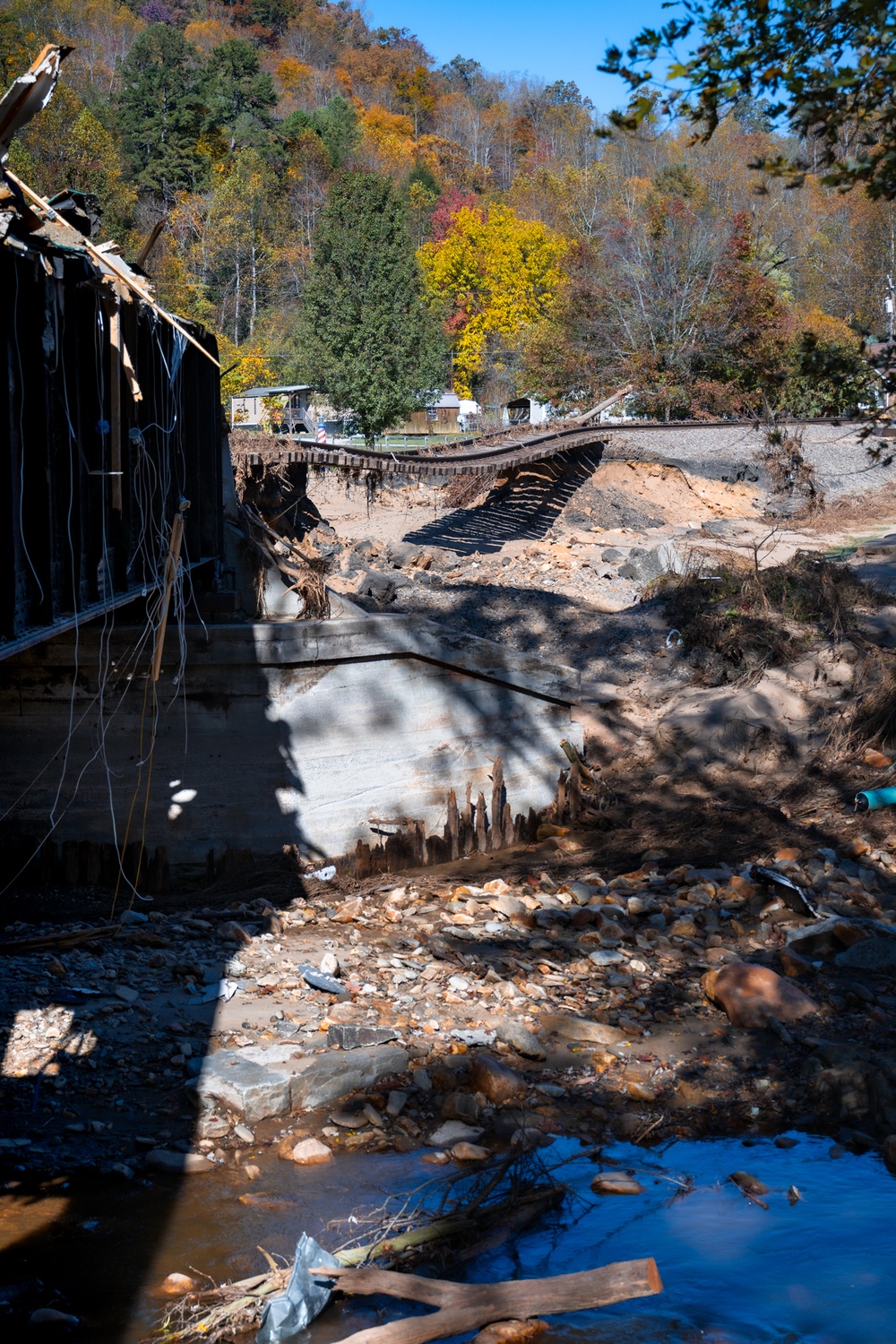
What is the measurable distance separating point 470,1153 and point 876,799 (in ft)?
21.0

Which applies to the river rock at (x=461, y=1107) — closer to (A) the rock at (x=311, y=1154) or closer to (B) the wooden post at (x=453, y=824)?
(A) the rock at (x=311, y=1154)

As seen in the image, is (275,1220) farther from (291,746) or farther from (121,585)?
(291,746)

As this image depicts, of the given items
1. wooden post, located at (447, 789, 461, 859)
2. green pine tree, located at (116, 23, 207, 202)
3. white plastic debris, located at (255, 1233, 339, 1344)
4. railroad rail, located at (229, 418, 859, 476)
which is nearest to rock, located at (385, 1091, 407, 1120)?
white plastic debris, located at (255, 1233, 339, 1344)

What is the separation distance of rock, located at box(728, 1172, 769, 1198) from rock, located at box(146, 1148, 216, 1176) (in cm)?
263

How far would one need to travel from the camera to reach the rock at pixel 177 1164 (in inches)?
216

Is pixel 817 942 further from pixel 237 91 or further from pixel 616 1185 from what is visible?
pixel 237 91

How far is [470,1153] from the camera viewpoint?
5715mm

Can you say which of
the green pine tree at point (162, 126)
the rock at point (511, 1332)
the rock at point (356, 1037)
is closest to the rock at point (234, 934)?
the rock at point (356, 1037)

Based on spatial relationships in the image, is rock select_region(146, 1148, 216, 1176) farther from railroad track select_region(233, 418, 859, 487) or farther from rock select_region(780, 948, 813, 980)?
railroad track select_region(233, 418, 859, 487)

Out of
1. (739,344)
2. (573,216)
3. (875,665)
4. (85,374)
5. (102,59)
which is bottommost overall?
(875,665)

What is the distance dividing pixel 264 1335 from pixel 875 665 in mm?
10536

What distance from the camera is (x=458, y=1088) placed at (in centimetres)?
634

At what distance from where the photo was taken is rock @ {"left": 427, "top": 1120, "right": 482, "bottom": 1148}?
586cm

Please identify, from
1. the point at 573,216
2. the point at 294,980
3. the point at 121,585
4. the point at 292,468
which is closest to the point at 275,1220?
the point at 294,980
